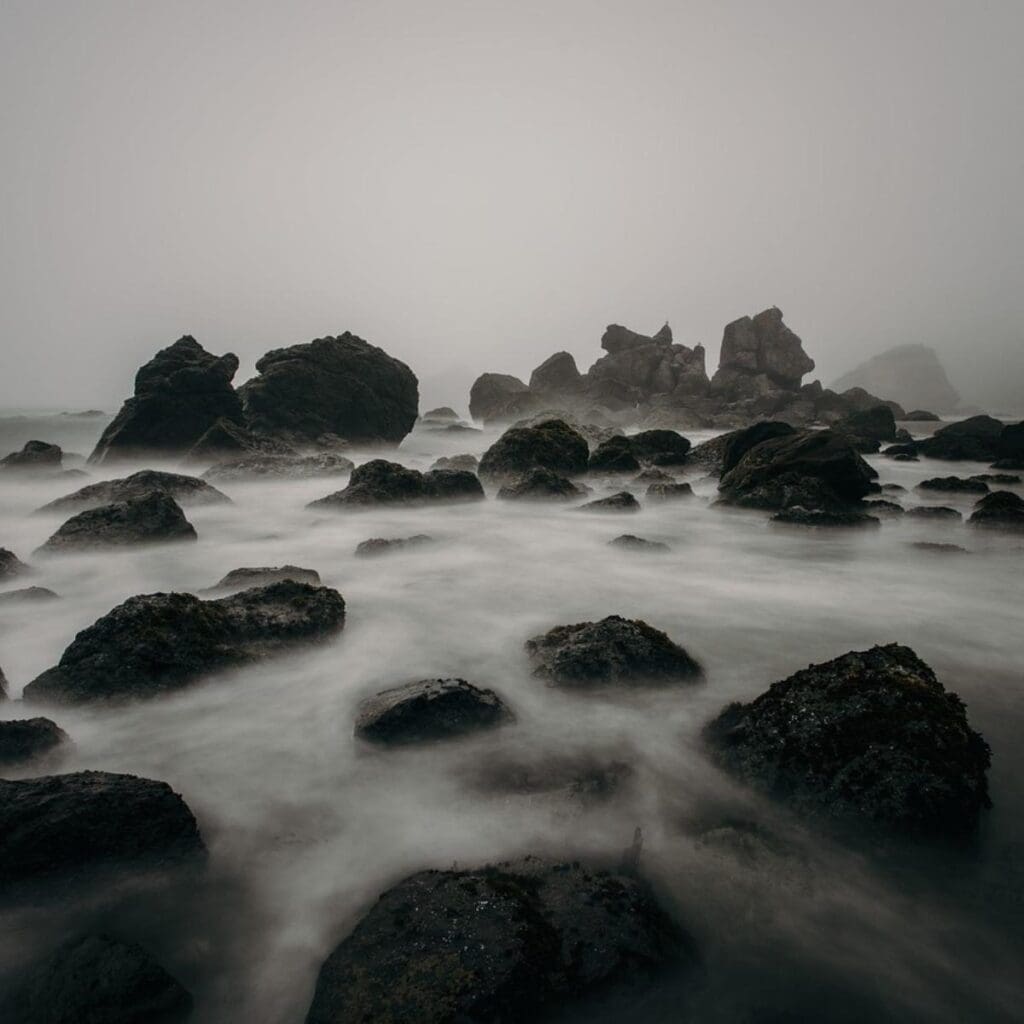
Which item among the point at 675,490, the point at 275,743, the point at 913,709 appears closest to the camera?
the point at 913,709

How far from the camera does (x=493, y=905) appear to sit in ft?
9.41

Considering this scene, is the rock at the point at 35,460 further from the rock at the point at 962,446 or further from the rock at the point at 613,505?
the rock at the point at 962,446

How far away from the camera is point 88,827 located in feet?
10.6

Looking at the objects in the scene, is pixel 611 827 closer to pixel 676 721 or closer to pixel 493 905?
pixel 493 905

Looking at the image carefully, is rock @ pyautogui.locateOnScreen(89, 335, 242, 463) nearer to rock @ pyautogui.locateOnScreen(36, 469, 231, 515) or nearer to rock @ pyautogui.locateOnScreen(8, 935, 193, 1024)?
rock @ pyautogui.locateOnScreen(36, 469, 231, 515)

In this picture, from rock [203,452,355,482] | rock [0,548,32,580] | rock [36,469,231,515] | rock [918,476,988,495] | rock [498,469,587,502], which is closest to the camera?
rock [0,548,32,580]

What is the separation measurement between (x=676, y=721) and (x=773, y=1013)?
7.55 ft

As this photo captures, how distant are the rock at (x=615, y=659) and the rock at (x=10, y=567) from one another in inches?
303

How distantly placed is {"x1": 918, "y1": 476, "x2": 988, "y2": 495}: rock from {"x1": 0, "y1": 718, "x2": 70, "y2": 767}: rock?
20317mm

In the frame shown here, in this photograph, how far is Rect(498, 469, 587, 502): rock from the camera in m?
16.0

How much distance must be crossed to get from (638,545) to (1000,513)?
773cm

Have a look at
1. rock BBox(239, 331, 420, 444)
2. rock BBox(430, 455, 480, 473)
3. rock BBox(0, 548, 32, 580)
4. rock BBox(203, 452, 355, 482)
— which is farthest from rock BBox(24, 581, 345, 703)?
rock BBox(239, 331, 420, 444)

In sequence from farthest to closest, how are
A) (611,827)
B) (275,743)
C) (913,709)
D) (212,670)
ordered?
(212,670) → (275,743) → (913,709) → (611,827)

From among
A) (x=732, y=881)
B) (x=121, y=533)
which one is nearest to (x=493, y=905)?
(x=732, y=881)
